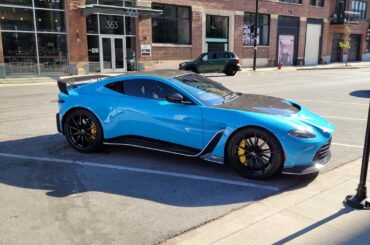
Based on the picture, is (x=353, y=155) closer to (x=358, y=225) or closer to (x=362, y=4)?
(x=358, y=225)

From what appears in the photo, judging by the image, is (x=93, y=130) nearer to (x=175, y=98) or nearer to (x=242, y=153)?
(x=175, y=98)

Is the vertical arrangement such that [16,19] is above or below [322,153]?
above

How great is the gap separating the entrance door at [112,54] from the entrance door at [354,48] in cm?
3498

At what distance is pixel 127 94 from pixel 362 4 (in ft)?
173

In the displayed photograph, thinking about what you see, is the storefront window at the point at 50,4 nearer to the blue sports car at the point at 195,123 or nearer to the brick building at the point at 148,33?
the brick building at the point at 148,33

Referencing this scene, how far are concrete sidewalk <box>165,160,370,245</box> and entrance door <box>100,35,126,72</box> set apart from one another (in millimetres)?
23261

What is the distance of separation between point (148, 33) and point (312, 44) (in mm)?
23180

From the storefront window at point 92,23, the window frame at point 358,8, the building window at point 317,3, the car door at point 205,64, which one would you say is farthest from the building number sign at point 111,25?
the window frame at point 358,8

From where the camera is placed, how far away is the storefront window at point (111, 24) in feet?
85.4

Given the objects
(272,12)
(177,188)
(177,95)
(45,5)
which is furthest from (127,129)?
(272,12)

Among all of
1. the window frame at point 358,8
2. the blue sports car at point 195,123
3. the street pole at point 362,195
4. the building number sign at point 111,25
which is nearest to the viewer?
the street pole at point 362,195

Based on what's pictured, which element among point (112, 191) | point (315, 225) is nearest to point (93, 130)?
point (112, 191)

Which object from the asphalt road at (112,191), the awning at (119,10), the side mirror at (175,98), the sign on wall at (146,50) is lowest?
the asphalt road at (112,191)

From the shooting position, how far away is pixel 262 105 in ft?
18.6
